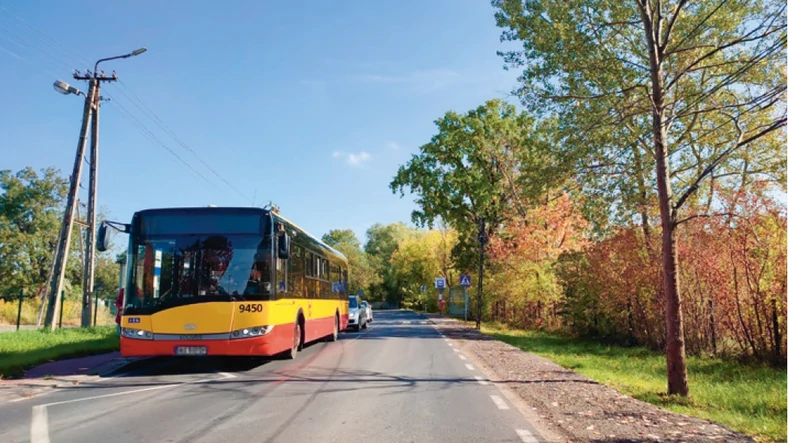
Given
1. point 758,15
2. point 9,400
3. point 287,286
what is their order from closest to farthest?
point 9,400, point 758,15, point 287,286

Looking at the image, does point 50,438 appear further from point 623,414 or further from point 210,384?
point 623,414

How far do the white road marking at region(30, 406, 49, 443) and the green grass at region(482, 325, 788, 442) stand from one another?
8.05m

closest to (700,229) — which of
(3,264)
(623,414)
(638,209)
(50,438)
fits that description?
(638,209)

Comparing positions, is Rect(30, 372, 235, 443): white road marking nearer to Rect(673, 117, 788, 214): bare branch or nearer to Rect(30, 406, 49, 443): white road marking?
Rect(30, 406, 49, 443): white road marking

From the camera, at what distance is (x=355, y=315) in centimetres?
2706

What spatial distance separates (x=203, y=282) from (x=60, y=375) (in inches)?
127

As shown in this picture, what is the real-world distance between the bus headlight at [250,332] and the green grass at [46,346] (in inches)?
167

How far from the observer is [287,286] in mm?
12578

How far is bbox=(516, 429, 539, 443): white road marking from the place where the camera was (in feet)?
20.1

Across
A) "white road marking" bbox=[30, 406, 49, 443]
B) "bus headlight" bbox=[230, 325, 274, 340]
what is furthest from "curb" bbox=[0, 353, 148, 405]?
"bus headlight" bbox=[230, 325, 274, 340]

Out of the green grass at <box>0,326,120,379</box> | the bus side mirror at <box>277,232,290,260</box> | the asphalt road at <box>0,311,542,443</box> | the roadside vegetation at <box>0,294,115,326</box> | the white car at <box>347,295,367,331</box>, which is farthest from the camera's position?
the roadside vegetation at <box>0,294,115,326</box>

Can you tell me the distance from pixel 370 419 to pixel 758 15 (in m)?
9.10

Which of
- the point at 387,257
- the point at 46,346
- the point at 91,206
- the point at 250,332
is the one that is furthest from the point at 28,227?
the point at 387,257

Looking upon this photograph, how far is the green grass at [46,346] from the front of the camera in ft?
38.0
